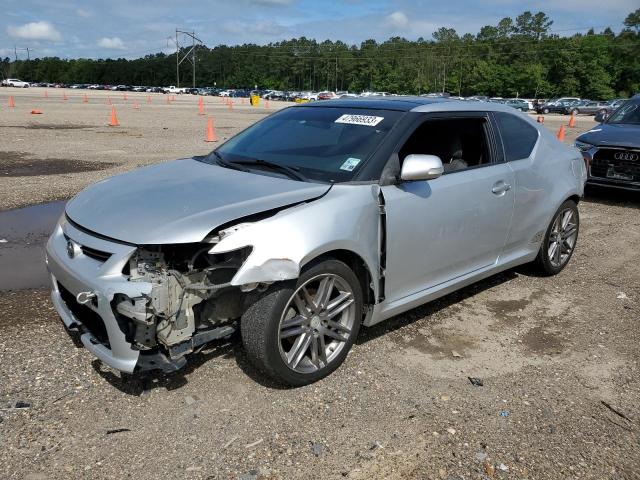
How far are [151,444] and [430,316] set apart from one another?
8.23 feet

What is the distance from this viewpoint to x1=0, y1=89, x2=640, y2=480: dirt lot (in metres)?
2.76

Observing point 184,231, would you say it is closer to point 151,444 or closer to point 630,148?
point 151,444

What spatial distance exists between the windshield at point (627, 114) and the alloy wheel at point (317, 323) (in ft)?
27.5

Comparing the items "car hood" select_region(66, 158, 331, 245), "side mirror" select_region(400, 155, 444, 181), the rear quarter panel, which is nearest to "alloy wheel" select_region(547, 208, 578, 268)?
the rear quarter panel

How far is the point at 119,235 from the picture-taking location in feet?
9.71

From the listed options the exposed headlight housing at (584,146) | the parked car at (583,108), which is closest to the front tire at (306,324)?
the exposed headlight housing at (584,146)

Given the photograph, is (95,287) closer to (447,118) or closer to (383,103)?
(383,103)

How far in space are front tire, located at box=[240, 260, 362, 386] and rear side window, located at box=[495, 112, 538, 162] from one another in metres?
2.15

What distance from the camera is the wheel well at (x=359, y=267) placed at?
3.40 meters

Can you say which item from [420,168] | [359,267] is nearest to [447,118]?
[420,168]

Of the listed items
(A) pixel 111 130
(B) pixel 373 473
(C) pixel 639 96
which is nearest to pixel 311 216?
(B) pixel 373 473

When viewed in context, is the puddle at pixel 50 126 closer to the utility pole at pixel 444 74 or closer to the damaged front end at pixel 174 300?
the damaged front end at pixel 174 300

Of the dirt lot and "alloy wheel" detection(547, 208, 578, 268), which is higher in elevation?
"alloy wheel" detection(547, 208, 578, 268)

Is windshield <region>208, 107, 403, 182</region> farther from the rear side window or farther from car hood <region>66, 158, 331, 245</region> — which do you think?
the rear side window
